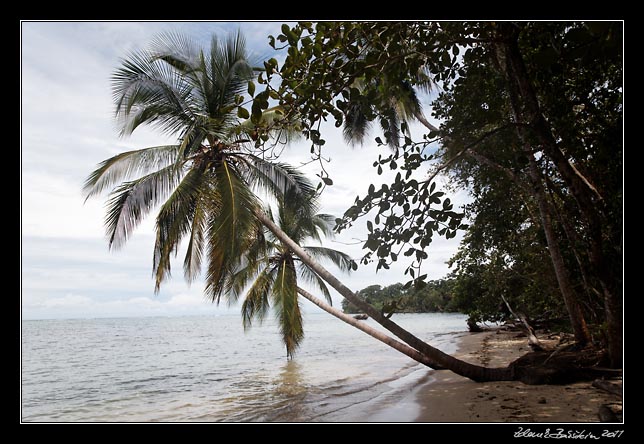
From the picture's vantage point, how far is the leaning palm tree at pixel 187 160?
7.50 metres

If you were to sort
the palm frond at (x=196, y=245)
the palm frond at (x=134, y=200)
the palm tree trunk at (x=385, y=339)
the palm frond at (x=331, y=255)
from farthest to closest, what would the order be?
the palm frond at (x=331, y=255) < the palm frond at (x=196, y=245) < the palm frond at (x=134, y=200) < the palm tree trunk at (x=385, y=339)

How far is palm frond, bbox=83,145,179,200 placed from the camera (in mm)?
7988

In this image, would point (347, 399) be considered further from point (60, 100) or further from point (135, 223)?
point (60, 100)

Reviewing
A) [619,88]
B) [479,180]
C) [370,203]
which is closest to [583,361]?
[479,180]

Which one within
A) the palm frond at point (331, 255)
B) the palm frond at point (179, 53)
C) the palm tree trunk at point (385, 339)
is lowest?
the palm tree trunk at point (385, 339)

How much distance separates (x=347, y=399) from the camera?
301 inches

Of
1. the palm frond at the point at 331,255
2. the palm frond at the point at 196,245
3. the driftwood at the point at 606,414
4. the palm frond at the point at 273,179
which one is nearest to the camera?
the driftwood at the point at 606,414

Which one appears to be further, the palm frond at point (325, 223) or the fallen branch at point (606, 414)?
the palm frond at point (325, 223)

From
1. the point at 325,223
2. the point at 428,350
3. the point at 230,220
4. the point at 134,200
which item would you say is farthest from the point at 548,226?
the point at 325,223

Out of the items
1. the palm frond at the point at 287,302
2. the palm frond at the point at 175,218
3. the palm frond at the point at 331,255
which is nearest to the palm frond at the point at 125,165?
the palm frond at the point at 175,218

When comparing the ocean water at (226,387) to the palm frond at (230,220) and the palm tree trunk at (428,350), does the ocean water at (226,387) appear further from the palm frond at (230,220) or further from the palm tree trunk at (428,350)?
the palm frond at (230,220)

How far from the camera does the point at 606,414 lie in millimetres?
4023

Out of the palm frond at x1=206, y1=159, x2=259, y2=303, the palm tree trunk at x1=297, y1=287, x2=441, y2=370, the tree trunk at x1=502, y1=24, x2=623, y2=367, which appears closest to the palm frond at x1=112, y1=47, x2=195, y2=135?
the palm frond at x1=206, y1=159, x2=259, y2=303
